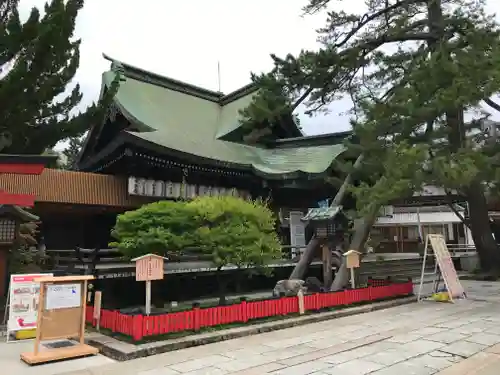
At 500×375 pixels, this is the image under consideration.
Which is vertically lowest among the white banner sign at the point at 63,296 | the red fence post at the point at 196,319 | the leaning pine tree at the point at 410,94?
the red fence post at the point at 196,319

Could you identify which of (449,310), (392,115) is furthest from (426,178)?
(449,310)

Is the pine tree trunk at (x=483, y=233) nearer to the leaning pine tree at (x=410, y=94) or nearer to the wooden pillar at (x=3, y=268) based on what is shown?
the leaning pine tree at (x=410, y=94)

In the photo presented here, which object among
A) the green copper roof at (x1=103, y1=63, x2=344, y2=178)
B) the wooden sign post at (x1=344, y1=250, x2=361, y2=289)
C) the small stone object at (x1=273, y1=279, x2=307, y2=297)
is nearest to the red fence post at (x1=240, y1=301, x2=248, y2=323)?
the small stone object at (x1=273, y1=279, x2=307, y2=297)

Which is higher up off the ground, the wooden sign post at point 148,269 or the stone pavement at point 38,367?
the wooden sign post at point 148,269

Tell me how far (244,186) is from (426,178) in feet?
26.4

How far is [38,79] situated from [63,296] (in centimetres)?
782

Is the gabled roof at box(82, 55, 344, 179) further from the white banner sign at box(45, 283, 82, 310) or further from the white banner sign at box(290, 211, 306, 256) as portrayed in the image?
the white banner sign at box(45, 283, 82, 310)

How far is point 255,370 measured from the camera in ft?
19.9

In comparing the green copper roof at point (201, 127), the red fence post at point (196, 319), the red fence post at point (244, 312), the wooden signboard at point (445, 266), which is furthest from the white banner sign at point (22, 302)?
the wooden signboard at point (445, 266)

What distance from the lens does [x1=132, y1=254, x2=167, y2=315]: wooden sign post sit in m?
8.39

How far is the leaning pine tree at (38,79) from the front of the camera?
456 inches

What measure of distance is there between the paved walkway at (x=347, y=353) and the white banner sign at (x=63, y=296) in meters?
0.97

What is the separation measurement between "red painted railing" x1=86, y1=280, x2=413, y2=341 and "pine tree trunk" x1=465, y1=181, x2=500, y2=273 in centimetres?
819

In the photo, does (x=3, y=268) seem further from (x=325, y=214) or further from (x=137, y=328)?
(x=325, y=214)
